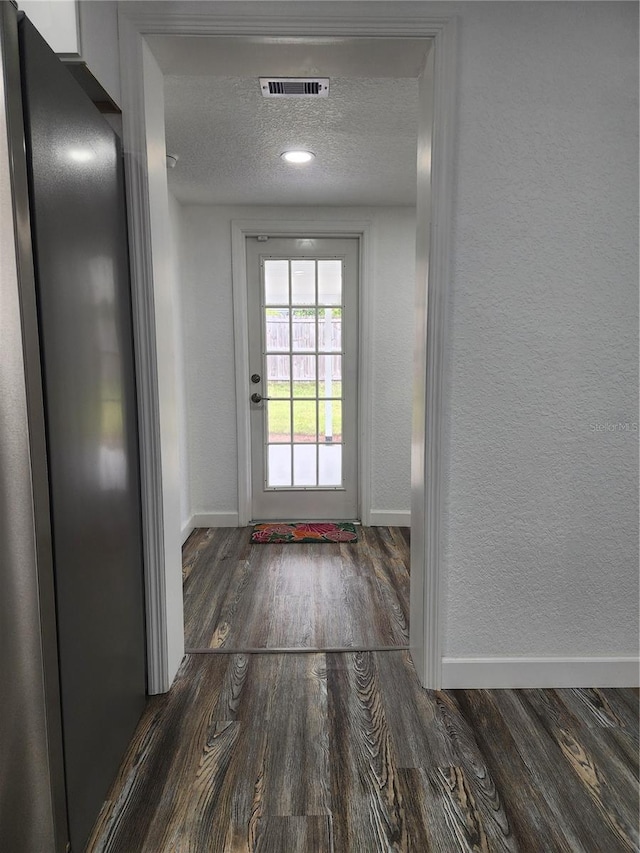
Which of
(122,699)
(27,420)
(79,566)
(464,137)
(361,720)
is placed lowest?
(361,720)

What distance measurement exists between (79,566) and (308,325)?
273 cm

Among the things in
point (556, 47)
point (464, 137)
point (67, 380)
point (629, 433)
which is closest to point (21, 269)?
point (67, 380)

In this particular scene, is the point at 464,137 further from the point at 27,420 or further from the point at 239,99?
the point at 27,420

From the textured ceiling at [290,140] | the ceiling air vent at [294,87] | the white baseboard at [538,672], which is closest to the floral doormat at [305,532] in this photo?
the white baseboard at [538,672]

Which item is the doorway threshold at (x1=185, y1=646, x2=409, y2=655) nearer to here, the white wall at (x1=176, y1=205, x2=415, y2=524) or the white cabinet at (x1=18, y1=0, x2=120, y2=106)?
the white wall at (x1=176, y1=205, x2=415, y2=524)

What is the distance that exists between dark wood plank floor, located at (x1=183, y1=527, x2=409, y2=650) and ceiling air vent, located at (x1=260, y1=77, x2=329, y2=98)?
2.19m

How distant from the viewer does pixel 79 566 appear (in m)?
1.18

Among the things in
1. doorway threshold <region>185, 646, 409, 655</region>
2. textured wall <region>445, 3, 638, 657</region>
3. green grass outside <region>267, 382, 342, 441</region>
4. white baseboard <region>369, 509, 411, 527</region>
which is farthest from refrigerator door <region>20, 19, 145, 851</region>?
white baseboard <region>369, 509, 411, 527</region>

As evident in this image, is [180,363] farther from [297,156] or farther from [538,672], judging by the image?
[538,672]

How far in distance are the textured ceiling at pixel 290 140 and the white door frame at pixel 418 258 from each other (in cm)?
34

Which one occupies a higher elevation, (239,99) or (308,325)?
(239,99)

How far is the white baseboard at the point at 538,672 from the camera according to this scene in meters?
1.85

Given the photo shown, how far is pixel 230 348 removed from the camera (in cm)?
360

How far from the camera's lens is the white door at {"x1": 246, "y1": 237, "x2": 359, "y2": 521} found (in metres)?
3.61
